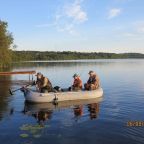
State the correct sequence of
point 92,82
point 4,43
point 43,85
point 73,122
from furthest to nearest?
1. point 4,43
2. point 92,82
3. point 43,85
4. point 73,122

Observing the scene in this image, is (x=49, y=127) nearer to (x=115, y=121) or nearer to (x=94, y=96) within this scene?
(x=115, y=121)

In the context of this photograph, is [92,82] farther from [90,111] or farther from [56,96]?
[90,111]

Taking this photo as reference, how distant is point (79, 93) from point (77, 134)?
30.2ft

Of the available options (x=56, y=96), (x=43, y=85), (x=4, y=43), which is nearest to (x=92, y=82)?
(x=56, y=96)

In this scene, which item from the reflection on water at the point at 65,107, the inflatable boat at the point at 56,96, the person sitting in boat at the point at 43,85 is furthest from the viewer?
the person sitting in boat at the point at 43,85

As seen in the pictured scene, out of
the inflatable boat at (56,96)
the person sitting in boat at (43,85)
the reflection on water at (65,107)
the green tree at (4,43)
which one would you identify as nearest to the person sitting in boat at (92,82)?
the inflatable boat at (56,96)

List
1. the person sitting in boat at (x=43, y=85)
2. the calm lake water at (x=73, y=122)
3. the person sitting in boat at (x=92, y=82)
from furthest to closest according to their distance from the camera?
the person sitting in boat at (x=92, y=82) → the person sitting in boat at (x=43, y=85) → the calm lake water at (x=73, y=122)

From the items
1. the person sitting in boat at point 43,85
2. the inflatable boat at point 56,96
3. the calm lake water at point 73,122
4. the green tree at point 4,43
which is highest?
the green tree at point 4,43

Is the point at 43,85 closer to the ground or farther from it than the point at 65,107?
farther from it

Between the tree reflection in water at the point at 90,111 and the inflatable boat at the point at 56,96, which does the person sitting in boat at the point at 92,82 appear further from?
the tree reflection in water at the point at 90,111

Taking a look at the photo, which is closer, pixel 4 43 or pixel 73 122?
pixel 73 122

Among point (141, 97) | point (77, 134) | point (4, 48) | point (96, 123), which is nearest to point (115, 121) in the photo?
point (96, 123)

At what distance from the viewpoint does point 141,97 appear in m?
25.7

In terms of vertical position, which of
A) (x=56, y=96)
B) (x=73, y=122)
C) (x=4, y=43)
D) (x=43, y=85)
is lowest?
(x=73, y=122)
